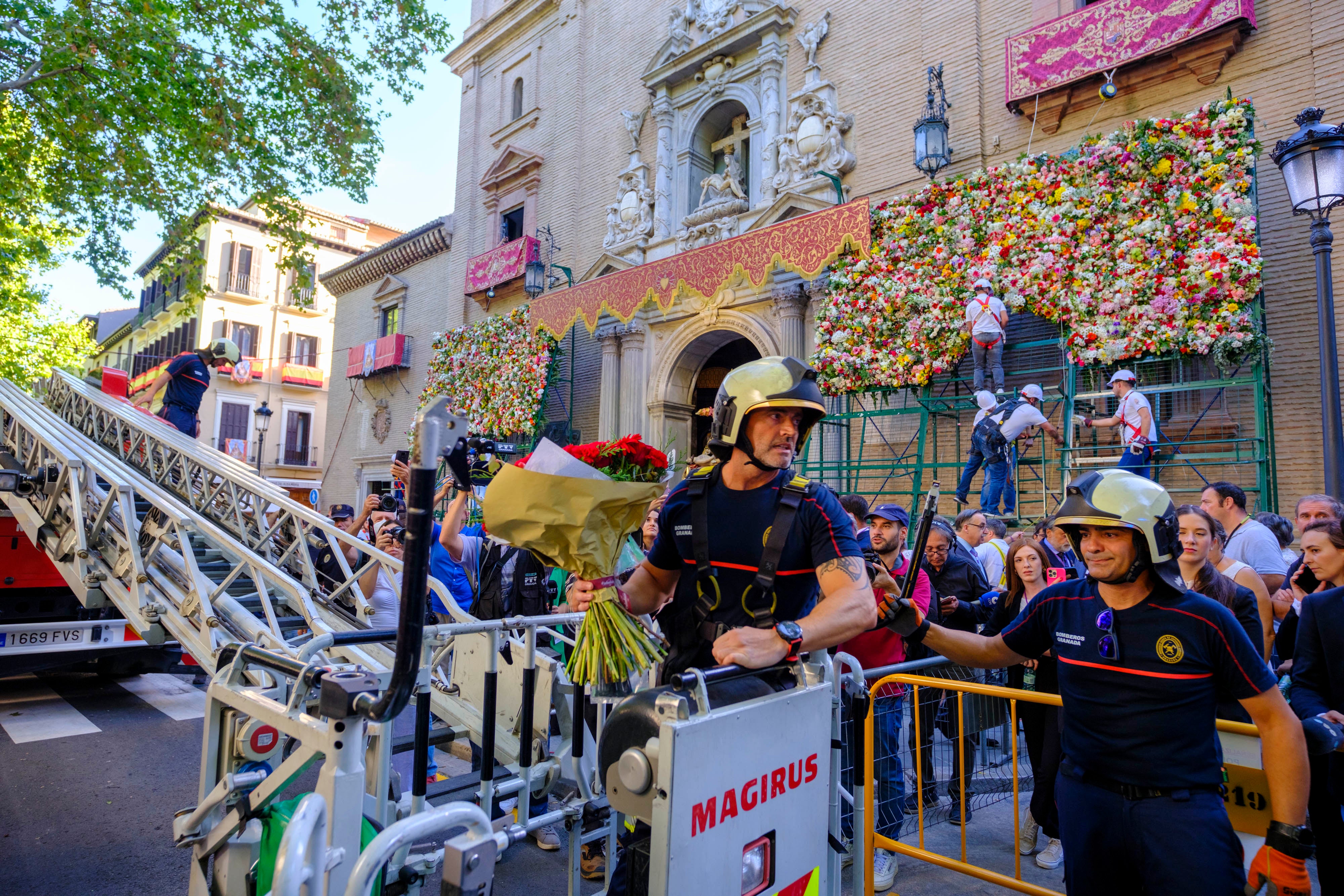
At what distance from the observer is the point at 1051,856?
4.40m

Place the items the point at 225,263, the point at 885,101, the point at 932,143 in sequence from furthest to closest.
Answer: the point at 225,263 < the point at 885,101 < the point at 932,143

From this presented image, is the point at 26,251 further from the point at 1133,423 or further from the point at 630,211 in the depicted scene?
the point at 1133,423

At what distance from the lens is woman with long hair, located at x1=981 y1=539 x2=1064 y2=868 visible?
4328 mm

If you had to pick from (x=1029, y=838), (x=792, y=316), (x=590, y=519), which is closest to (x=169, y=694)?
(x=590, y=519)

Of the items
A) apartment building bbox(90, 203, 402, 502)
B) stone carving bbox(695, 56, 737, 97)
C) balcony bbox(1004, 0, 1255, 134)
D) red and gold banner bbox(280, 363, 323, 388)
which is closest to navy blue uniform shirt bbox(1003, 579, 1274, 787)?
balcony bbox(1004, 0, 1255, 134)

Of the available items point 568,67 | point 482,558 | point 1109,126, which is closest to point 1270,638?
point 482,558

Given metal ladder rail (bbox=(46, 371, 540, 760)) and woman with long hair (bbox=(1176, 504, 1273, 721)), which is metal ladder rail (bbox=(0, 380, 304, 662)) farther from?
woman with long hair (bbox=(1176, 504, 1273, 721))

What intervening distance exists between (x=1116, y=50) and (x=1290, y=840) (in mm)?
11771

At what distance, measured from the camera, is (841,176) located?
14281mm

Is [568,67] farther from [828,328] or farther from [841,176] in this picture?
[828,328]

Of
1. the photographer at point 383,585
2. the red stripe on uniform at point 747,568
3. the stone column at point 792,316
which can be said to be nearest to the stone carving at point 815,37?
the stone column at point 792,316

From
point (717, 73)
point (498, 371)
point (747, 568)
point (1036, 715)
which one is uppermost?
point (717, 73)

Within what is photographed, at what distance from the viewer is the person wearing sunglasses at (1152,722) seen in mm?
2430

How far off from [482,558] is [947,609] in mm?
3433
